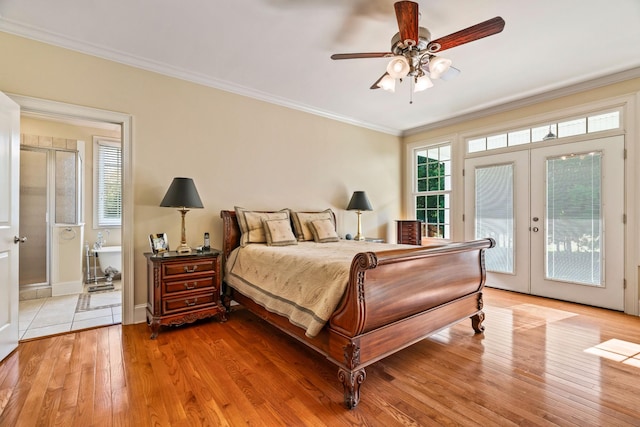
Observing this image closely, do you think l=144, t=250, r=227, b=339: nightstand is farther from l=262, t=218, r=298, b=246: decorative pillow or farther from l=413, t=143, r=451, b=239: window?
l=413, t=143, r=451, b=239: window

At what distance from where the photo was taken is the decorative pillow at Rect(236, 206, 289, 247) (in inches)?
130

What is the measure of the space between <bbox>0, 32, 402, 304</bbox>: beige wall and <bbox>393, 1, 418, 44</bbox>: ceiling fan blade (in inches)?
87.9

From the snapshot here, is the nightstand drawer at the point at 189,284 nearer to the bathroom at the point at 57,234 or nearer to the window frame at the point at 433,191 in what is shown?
the bathroom at the point at 57,234

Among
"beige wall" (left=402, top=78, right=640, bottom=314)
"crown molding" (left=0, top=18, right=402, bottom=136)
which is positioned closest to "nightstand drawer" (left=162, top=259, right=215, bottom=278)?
"crown molding" (left=0, top=18, right=402, bottom=136)

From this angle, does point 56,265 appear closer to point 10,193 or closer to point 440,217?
point 10,193

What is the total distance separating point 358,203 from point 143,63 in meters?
3.11

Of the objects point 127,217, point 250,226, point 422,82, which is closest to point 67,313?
point 127,217

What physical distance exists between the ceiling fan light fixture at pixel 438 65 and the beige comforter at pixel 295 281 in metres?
1.58

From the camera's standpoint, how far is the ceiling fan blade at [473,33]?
6.05 ft

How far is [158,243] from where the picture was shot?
2926 mm

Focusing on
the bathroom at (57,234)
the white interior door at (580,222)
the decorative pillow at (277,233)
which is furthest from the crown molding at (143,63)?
the white interior door at (580,222)

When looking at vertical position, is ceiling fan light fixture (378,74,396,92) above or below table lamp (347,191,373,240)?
above

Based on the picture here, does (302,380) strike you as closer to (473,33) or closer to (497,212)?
(473,33)

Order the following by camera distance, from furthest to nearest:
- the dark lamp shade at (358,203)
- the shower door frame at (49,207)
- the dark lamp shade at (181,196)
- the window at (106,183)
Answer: the window at (106,183) → the dark lamp shade at (358,203) → the shower door frame at (49,207) → the dark lamp shade at (181,196)
